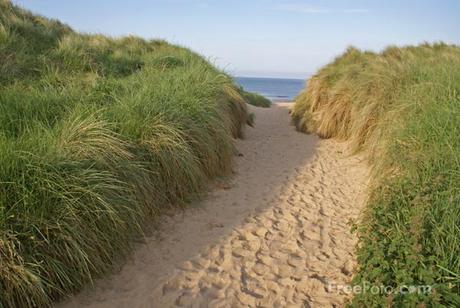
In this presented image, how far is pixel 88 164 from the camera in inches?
160

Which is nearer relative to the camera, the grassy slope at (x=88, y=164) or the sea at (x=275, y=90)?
the grassy slope at (x=88, y=164)

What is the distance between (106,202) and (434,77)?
5873mm

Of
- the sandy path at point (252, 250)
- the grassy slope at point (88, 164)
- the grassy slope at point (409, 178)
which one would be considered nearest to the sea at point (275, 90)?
the grassy slope at point (409, 178)

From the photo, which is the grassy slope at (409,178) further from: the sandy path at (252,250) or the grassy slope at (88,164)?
the grassy slope at (88,164)

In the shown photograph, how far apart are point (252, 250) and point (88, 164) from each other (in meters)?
1.90

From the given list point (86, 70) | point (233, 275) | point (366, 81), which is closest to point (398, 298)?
point (233, 275)

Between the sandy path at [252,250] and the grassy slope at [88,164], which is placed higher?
the grassy slope at [88,164]

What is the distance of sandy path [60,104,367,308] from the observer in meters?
3.53

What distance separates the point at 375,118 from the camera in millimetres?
7805

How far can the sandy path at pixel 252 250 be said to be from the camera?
139 inches

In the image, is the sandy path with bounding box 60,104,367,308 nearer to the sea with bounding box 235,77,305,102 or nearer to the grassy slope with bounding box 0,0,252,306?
the grassy slope with bounding box 0,0,252,306

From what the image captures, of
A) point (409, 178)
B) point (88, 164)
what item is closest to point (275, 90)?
point (409, 178)

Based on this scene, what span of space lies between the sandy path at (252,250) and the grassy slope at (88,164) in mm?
297

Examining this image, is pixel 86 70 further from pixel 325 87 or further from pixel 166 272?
pixel 166 272
